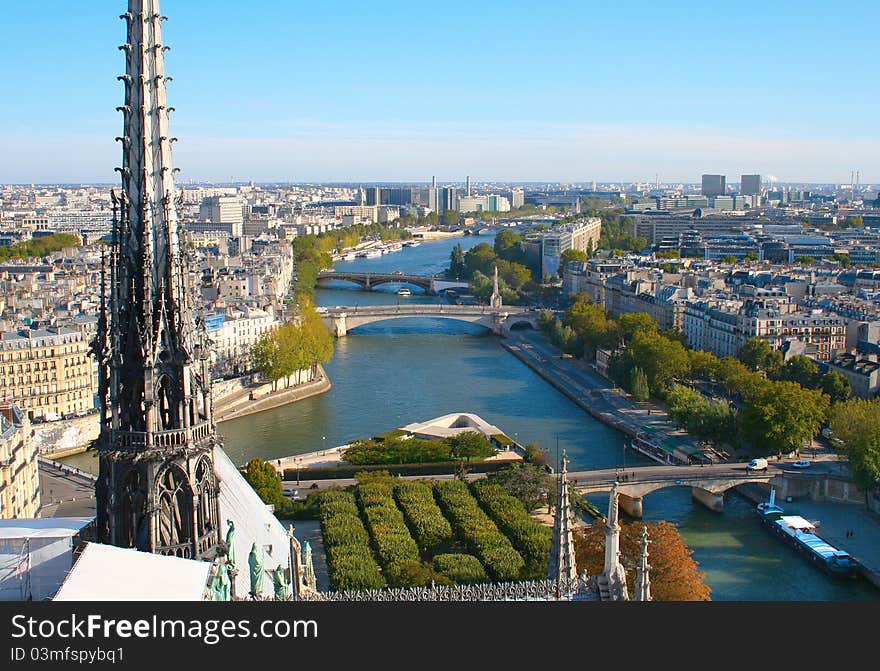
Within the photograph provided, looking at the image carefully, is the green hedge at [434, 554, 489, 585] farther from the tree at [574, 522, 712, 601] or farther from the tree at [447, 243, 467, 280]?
the tree at [447, 243, 467, 280]

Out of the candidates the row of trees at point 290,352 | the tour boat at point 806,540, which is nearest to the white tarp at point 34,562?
the tour boat at point 806,540

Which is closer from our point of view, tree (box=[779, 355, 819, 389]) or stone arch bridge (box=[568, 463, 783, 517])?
stone arch bridge (box=[568, 463, 783, 517])

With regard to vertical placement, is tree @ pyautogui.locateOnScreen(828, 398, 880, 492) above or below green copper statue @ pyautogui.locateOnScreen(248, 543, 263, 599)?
below

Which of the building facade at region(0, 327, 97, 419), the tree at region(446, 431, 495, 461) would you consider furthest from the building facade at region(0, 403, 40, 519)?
the tree at region(446, 431, 495, 461)

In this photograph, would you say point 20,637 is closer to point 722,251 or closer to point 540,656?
point 540,656

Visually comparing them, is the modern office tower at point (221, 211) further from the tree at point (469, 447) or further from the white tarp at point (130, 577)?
the white tarp at point (130, 577)

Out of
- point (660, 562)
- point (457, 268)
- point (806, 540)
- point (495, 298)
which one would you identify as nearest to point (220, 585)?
point (660, 562)

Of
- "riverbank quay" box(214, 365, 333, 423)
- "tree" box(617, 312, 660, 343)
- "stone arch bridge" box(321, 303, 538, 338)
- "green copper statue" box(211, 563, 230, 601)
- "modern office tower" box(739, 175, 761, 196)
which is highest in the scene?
"modern office tower" box(739, 175, 761, 196)
